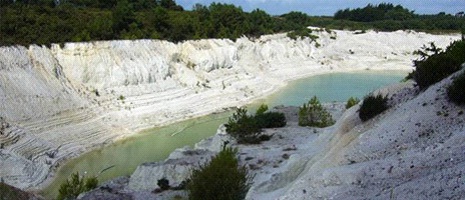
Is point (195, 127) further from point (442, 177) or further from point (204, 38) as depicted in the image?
point (442, 177)

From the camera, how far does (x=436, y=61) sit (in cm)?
1566

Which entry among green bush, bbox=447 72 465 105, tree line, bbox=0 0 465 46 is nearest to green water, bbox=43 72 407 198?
tree line, bbox=0 0 465 46

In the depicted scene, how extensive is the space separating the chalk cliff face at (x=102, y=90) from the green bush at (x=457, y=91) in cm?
1976

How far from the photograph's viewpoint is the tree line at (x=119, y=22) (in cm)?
3956

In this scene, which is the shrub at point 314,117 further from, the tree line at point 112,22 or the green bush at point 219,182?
the tree line at point 112,22

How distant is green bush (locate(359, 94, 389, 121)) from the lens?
53.0 ft

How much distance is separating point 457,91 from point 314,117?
702 inches

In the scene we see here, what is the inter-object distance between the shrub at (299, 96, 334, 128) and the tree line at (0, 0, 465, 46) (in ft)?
68.0

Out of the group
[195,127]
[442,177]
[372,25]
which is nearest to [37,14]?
[195,127]

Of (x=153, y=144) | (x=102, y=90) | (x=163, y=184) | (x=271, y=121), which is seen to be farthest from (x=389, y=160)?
(x=102, y=90)

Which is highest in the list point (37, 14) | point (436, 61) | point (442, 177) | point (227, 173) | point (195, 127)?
point (37, 14)

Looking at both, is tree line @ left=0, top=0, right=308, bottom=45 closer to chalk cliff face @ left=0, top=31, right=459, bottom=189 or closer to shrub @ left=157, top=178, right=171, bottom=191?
chalk cliff face @ left=0, top=31, right=459, bottom=189

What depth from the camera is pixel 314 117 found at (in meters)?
30.0

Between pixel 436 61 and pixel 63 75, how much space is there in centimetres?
2960
